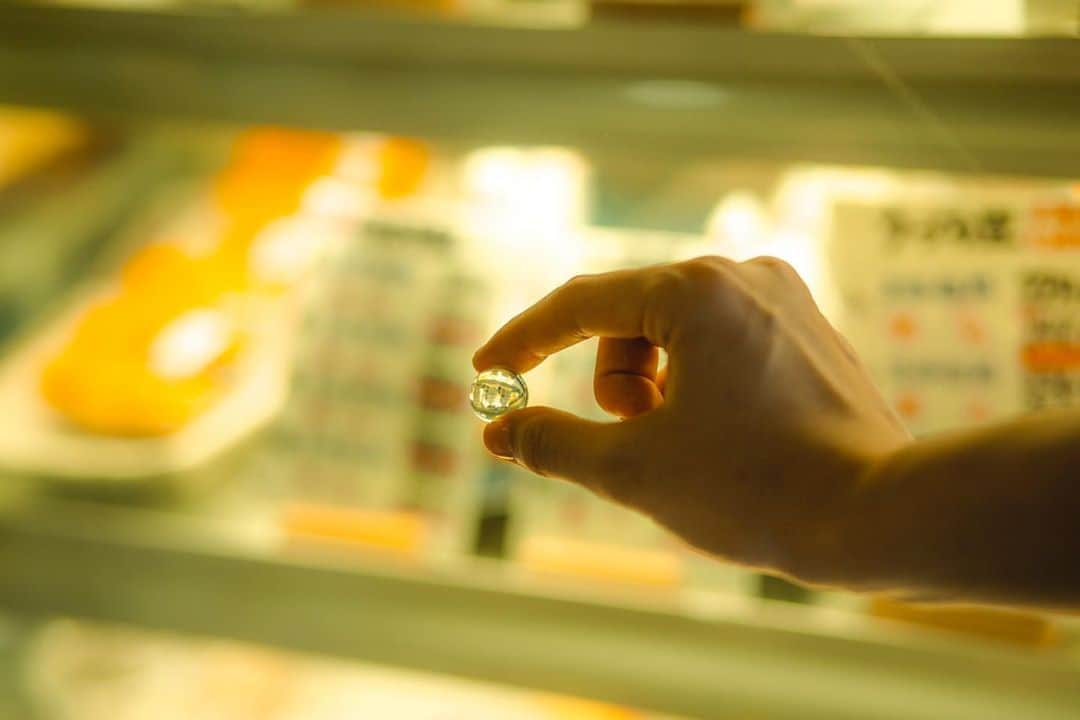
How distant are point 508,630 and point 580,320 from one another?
47cm

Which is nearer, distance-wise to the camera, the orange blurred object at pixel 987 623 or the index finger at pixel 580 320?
the index finger at pixel 580 320

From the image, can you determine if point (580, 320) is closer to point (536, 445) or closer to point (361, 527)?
point (536, 445)

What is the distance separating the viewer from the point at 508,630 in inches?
33.9

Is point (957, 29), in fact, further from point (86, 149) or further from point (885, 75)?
point (86, 149)

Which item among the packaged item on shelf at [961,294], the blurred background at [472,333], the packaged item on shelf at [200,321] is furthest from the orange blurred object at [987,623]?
the packaged item on shelf at [200,321]

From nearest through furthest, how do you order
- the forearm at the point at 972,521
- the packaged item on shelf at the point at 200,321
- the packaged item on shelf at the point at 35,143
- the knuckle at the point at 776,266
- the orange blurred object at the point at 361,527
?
the forearm at the point at 972,521, the knuckle at the point at 776,266, the orange blurred object at the point at 361,527, the packaged item on shelf at the point at 200,321, the packaged item on shelf at the point at 35,143

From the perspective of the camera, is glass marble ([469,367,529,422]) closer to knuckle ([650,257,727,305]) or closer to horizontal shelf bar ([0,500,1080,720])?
knuckle ([650,257,727,305])

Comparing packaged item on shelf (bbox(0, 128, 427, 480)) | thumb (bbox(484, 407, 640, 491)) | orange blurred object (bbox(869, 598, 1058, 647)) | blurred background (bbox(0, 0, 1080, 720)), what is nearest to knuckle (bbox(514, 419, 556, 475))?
thumb (bbox(484, 407, 640, 491))

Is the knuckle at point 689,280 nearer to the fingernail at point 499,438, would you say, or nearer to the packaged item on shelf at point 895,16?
the fingernail at point 499,438

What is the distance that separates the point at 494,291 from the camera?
38.9 inches

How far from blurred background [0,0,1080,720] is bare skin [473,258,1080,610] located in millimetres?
309

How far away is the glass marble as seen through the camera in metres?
0.51

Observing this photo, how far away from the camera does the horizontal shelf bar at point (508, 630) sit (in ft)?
2.57

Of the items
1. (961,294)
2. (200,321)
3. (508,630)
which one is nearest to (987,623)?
(961,294)
